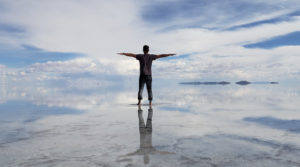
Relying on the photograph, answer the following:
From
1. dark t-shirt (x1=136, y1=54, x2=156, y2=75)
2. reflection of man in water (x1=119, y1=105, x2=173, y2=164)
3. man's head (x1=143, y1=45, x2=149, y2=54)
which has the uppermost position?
man's head (x1=143, y1=45, x2=149, y2=54)

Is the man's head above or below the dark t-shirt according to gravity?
above

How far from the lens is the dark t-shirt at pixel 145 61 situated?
10117 mm

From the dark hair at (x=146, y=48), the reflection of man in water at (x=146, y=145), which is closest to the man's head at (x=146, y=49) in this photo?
the dark hair at (x=146, y=48)

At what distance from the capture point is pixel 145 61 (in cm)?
1012

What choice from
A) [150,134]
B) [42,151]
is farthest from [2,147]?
[150,134]

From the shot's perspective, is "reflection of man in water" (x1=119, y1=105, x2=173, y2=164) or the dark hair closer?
"reflection of man in water" (x1=119, y1=105, x2=173, y2=164)

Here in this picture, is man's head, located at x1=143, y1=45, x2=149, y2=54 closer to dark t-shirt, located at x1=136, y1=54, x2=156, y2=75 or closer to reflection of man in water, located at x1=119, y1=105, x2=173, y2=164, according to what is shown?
dark t-shirt, located at x1=136, y1=54, x2=156, y2=75

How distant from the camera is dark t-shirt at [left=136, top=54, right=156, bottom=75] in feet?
33.2

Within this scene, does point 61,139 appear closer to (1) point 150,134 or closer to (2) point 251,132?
(1) point 150,134

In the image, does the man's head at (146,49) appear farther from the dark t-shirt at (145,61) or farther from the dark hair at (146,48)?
the dark t-shirt at (145,61)

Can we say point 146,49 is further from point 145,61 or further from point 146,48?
point 145,61

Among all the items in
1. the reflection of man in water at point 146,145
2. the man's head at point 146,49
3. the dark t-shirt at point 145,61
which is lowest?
the reflection of man in water at point 146,145

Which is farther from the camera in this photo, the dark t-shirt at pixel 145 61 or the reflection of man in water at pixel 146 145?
the dark t-shirt at pixel 145 61

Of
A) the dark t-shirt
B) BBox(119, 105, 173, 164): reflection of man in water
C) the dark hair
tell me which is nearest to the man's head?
the dark hair
